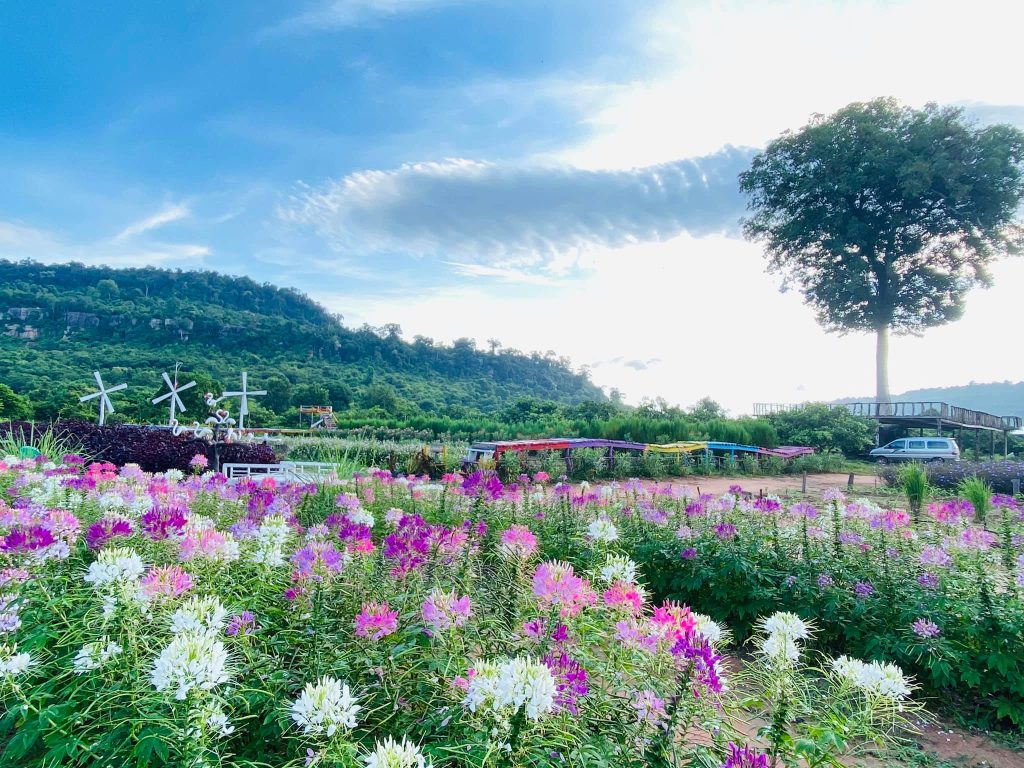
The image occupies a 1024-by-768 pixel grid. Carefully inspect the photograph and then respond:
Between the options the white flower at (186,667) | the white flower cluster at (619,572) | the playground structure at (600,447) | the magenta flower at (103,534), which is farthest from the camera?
the playground structure at (600,447)

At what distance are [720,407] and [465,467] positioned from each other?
18.5 meters

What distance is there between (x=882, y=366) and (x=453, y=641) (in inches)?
1299

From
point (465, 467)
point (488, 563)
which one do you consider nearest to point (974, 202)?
point (465, 467)

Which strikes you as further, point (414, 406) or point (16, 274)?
point (16, 274)

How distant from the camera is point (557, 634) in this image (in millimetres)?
1677

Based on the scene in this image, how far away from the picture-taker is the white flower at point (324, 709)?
126 centimetres

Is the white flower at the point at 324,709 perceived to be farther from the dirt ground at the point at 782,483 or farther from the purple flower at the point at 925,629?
the dirt ground at the point at 782,483

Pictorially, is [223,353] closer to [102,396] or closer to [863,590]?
[102,396]

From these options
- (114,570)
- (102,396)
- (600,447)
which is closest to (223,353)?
(102,396)

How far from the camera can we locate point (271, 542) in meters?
2.51

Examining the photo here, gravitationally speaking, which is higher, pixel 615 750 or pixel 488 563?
pixel 615 750

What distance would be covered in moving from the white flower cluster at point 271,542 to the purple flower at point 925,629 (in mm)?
3146

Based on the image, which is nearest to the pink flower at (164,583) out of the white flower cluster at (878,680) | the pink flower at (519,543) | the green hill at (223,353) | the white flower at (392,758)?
the white flower at (392,758)

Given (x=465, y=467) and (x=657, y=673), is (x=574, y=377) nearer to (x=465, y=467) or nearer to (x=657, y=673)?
(x=465, y=467)
